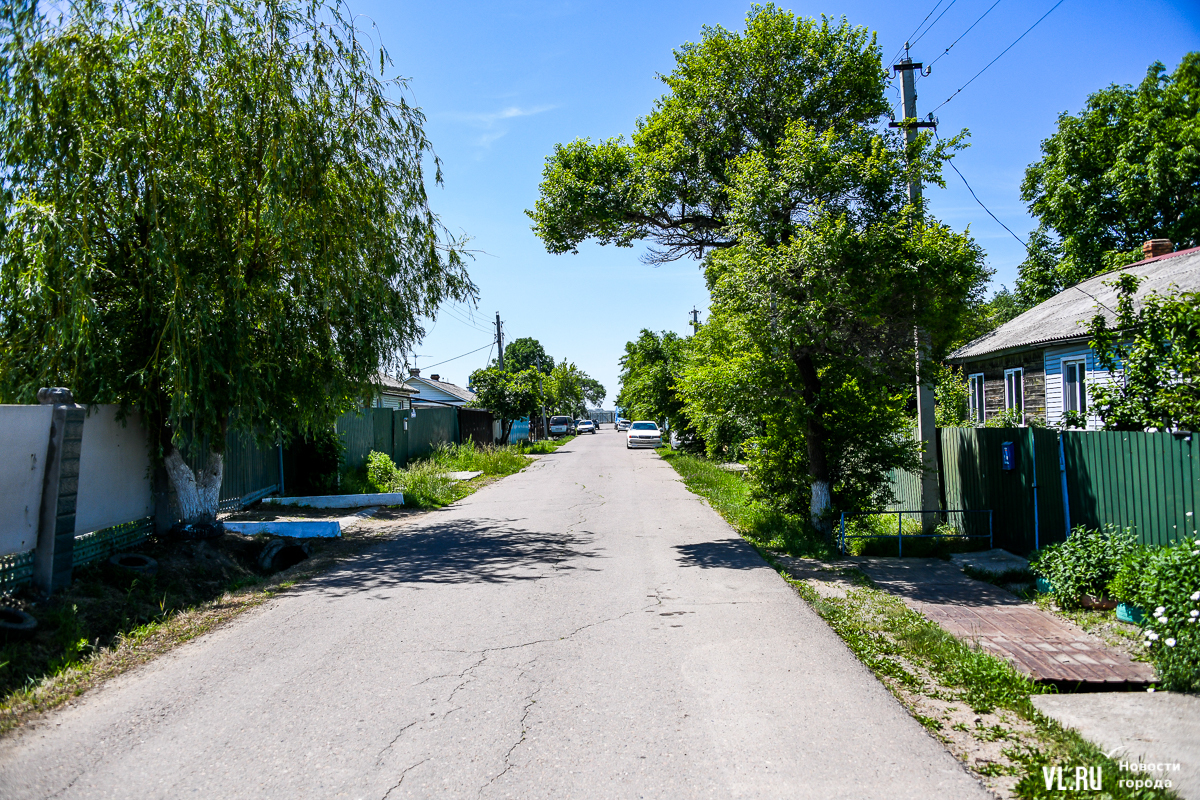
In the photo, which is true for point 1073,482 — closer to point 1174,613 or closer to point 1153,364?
point 1153,364

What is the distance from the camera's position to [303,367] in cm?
998

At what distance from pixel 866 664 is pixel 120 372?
8627 mm

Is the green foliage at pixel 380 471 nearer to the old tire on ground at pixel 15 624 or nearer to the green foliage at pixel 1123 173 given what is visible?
the old tire on ground at pixel 15 624

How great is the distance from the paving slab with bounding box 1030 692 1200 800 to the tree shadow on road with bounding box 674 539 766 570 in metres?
4.63

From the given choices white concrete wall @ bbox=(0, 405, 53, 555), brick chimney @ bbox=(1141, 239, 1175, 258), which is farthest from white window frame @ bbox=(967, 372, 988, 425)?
white concrete wall @ bbox=(0, 405, 53, 555)

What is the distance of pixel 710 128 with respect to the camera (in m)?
11.4

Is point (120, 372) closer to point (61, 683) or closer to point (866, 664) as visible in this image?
point (61, 683)

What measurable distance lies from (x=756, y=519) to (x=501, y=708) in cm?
881

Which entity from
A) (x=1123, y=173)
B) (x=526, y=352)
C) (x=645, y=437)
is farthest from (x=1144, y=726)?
(x=526, y=352)

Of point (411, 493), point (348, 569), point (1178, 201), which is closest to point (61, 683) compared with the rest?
point (348, 569)

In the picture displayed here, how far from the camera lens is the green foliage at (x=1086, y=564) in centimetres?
670

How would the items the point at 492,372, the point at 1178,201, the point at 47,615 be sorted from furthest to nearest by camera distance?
the point at 492,372
the point at 1178,201
the point at 47,615

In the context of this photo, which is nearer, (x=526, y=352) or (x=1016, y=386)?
(x=1016, y=386)

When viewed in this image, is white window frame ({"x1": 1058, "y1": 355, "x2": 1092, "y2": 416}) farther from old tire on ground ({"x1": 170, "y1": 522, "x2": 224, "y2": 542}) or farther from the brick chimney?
old tire on ground ({"x1": 170, "y1": 522, "x2": 224, "y2": 542})
